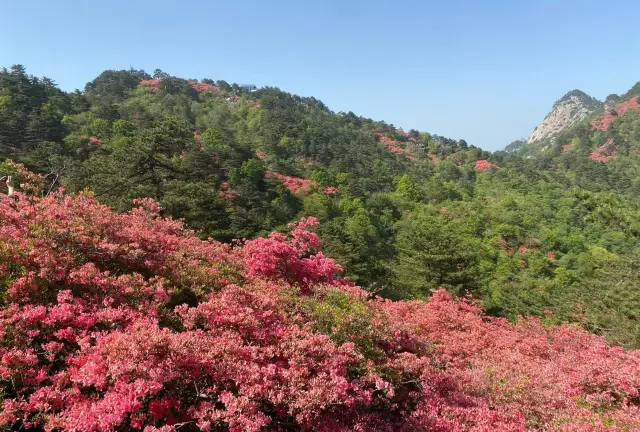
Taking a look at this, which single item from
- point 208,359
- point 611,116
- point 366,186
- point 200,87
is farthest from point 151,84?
point 611,116

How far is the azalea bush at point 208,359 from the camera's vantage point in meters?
4.13

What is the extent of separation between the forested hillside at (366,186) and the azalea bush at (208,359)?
15.9 feet

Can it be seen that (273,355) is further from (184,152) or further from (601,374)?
(184,152)

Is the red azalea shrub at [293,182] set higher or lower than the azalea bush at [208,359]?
higher

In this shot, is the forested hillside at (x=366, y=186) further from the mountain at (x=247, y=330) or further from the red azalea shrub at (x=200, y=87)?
the red azalea shrub at (x=200, y=87)

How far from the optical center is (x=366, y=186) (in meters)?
60.2

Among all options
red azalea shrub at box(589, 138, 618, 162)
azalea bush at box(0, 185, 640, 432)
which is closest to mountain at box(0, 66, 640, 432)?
azalea bush at box(0, 185, 640, 432)

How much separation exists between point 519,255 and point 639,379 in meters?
42.3

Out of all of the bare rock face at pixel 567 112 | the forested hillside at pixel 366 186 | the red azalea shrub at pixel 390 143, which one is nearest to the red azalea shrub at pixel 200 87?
the forested hillside at pixel 366 186

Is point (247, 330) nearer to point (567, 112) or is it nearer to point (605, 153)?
point (605, 153)

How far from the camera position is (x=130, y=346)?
4.17 meters

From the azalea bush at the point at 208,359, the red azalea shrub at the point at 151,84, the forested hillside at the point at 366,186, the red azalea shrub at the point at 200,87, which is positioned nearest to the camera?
the azalea bush at the point at 208,359

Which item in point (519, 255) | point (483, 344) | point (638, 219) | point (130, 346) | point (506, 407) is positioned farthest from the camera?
point (519, 255)

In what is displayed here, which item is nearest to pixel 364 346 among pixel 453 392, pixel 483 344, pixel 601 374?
pixel 453 392
